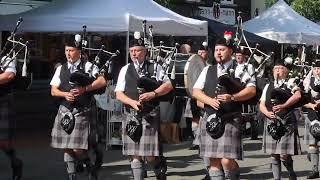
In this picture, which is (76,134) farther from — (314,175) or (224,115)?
(314,175)

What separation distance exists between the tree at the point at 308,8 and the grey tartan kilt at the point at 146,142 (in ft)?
64.5

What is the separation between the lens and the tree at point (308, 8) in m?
24.6

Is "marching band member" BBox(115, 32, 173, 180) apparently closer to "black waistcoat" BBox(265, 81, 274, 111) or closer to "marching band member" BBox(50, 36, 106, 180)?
"marching band member" BBox(50, 36, 106, 180)

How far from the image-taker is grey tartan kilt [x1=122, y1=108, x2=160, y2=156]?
613 cm

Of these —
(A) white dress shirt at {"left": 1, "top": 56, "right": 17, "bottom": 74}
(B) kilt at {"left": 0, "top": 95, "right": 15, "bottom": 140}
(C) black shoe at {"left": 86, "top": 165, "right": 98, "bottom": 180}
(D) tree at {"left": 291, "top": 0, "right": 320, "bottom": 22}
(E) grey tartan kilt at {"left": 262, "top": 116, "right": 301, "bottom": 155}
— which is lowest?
(C) black shoe at {"left": 86, "top": 165, "right": 98, "bottom": 180}

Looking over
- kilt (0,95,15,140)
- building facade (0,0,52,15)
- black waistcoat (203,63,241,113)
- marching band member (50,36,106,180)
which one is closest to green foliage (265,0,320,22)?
building facade (0,0,52,15)

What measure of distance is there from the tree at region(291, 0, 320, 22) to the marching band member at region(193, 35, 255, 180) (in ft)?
64.5

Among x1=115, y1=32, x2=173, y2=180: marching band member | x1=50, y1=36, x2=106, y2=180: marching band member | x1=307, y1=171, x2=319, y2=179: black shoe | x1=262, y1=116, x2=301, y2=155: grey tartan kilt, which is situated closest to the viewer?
x1=115, y1=32, x2=173, y2=180: marching band member

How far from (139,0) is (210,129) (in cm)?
621

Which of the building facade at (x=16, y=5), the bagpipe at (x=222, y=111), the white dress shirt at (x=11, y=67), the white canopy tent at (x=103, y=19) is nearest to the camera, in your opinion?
the bagpipe at (x=222, y=111)

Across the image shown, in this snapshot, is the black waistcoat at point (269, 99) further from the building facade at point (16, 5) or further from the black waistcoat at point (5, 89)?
the building facade at point (16, 5)

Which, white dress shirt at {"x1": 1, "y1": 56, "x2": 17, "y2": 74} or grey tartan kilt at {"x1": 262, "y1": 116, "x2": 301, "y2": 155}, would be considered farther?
grey tartan kilt at {"x1": 262, "y1": 116, "x2": 301, "y2": 155}

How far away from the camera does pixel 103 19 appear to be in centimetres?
1053

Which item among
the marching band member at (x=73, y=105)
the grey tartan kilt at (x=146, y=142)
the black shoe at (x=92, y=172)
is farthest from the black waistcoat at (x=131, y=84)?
the black shoe at (x=92, y=172)
